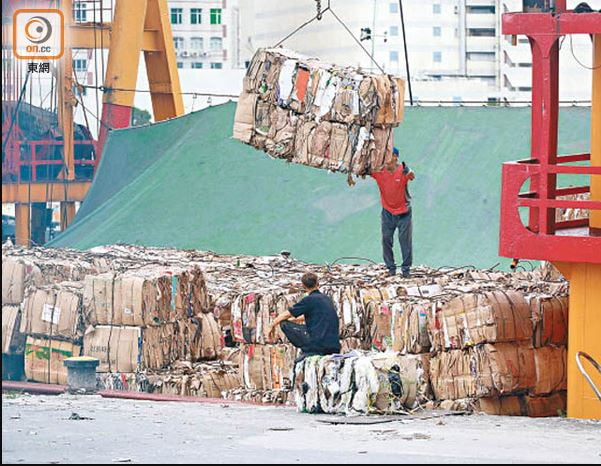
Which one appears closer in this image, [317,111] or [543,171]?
[543,171]

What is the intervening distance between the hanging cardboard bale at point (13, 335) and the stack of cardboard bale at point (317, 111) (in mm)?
3703

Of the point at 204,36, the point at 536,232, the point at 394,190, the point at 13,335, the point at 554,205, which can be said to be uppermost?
the point at 204,36

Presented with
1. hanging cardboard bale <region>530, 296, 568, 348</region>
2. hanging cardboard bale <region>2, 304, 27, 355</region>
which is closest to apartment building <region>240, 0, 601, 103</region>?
hanging cardboard bale <region>2, 304, 27, 355</region>

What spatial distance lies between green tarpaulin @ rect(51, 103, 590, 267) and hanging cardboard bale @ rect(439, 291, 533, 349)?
418 inches

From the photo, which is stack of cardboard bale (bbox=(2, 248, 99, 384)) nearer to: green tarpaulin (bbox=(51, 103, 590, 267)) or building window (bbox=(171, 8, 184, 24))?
green tarpaulin (bbox=(51, 103, 590, 267))

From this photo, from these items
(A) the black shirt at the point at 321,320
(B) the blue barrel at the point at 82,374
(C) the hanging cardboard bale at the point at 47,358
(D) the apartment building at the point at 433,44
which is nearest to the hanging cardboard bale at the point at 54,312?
(C) the hanging cardboard bale at the point at 47,358

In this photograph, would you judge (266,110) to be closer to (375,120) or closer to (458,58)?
(375,120)

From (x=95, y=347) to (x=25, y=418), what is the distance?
505 cm

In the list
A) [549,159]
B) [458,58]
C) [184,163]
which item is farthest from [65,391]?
[458,58]

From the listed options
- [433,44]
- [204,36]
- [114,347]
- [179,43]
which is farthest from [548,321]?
[179,43]

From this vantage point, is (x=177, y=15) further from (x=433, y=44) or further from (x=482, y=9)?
(x=482, y=9)

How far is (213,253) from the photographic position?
29328mm

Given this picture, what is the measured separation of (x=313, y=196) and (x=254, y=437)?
19302mm

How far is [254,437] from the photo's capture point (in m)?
12.0
